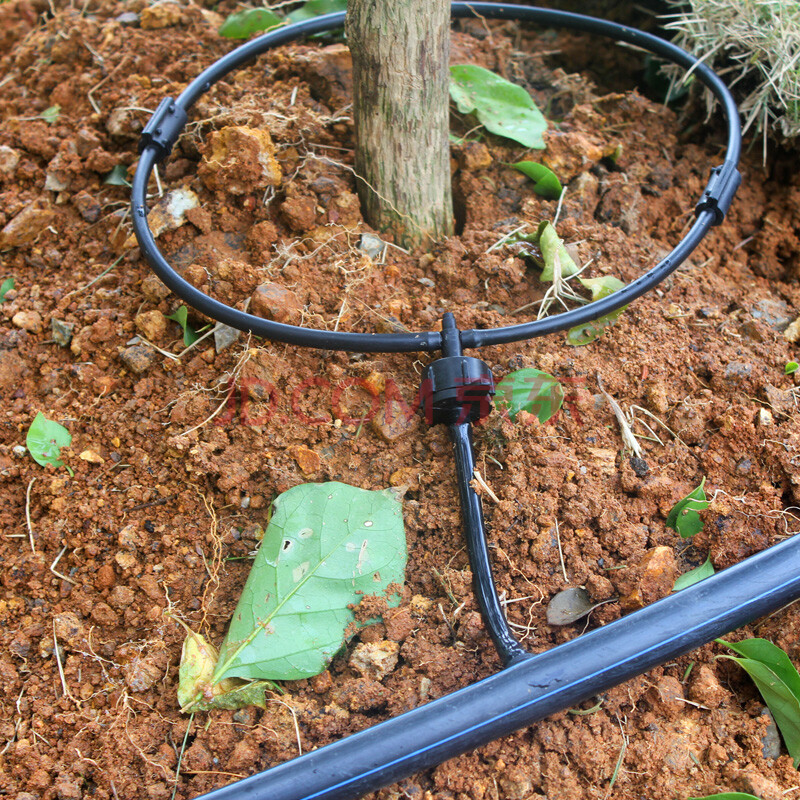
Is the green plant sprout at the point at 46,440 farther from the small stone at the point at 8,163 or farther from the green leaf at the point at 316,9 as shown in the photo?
the green leaf at the point at 316,9

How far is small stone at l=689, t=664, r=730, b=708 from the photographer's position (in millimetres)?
1087

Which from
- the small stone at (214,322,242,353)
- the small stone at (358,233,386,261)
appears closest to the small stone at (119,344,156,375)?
the small stone at (214,322,242,353)

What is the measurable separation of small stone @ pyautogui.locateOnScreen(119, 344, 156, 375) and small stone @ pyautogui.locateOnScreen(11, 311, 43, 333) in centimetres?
24

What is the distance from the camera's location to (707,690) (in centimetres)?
109

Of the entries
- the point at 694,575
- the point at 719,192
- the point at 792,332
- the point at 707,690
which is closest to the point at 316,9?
the point at 719,192

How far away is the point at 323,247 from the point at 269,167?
22cm

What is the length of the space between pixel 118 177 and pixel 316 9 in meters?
0.72

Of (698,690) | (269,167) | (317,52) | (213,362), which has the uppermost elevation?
(317,52)

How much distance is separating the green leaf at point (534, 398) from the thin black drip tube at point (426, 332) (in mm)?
91

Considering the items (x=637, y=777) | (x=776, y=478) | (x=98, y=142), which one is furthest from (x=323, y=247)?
(x=637, y=777)

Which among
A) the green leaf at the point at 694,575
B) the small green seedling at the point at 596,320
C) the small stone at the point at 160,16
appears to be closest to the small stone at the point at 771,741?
the green leaf at the point at 694,575

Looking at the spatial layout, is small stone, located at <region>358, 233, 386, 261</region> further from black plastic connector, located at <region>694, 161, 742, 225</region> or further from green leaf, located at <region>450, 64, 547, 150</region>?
black plastic connector, located at <region>694, 161, 742, 225</region>

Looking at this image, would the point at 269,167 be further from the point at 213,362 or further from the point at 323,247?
the point at 213,362

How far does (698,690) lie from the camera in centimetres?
109
